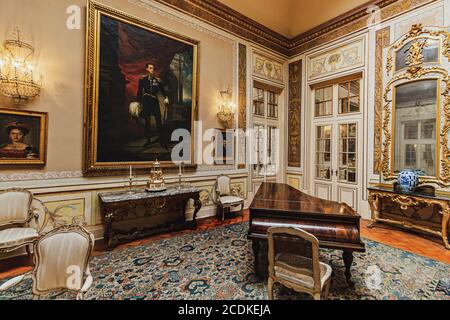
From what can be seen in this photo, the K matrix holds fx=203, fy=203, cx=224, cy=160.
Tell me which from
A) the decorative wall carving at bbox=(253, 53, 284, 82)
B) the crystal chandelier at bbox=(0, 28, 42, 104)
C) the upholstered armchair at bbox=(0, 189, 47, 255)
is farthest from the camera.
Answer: the decorative wall carving at bbox=(253, 53, 284, 82)

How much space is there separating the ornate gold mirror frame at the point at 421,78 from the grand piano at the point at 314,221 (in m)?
3.02

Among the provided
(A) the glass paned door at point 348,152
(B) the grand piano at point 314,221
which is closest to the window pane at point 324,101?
(A) the glass paned door at point 348,152

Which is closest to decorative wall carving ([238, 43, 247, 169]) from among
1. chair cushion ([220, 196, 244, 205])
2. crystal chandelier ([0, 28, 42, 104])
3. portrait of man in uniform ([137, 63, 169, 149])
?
chair cushion ([220, 196, 244, 205])

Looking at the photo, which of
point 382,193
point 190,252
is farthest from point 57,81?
point 382,193

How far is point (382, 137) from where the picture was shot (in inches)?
178

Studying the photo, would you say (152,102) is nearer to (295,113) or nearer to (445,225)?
(295,113)

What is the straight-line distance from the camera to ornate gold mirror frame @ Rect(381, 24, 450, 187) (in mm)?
3703

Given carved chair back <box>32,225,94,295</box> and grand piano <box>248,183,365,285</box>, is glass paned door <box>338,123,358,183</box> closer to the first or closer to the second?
grand piano <box>248,183,365,285</box>

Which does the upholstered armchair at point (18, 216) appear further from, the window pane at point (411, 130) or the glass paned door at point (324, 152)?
the window pane at point (411, 130)

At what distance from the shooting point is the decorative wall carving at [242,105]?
5238 mm

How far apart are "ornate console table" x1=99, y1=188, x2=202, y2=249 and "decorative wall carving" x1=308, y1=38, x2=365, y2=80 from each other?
480 cm

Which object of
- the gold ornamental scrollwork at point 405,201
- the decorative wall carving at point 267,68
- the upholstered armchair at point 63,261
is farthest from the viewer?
the decorative wall carving at point 267,68

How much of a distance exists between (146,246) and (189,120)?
2.55 m

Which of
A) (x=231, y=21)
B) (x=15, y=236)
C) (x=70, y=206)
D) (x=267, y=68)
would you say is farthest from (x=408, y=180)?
(x=15, y=236)
